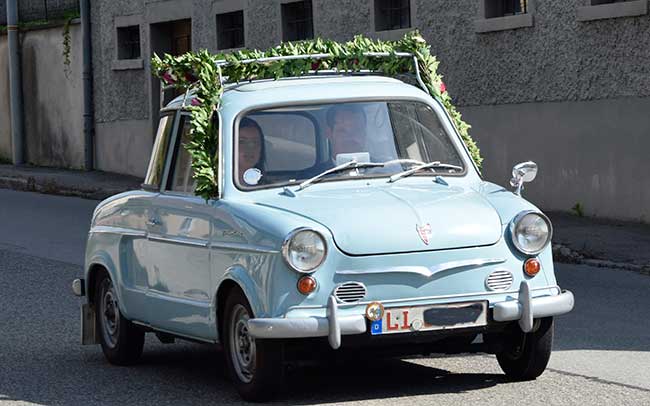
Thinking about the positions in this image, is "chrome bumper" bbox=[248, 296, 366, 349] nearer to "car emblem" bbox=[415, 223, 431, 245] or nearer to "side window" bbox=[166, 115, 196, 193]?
"car emblem" bbox=[415, 223, 431, 245]

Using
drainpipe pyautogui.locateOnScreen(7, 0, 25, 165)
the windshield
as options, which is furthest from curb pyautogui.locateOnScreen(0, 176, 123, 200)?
the windshield

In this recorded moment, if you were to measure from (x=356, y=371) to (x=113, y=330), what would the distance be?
179cm

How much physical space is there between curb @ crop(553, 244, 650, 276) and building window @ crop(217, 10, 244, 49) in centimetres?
1259

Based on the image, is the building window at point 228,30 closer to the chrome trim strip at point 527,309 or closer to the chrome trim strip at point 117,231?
the chrome trim strip at point 117,231

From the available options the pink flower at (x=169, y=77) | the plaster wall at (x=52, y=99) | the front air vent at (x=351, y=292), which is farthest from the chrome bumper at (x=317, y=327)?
the plaster wall at (x=52, y=99)

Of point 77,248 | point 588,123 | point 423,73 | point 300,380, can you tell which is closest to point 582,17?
point 588,123

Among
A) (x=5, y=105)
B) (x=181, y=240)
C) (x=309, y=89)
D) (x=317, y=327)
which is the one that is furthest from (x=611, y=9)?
(x=5, y=105)

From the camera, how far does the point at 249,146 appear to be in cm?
886

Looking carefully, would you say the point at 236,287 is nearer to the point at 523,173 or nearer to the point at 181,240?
the point at 181,240

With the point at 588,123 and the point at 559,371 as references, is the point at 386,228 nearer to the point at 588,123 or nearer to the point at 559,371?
the point at 559,371

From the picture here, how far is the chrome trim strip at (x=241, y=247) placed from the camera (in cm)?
791

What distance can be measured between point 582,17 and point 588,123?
1.26 m

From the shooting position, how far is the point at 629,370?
353 inches

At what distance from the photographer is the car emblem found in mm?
7953
